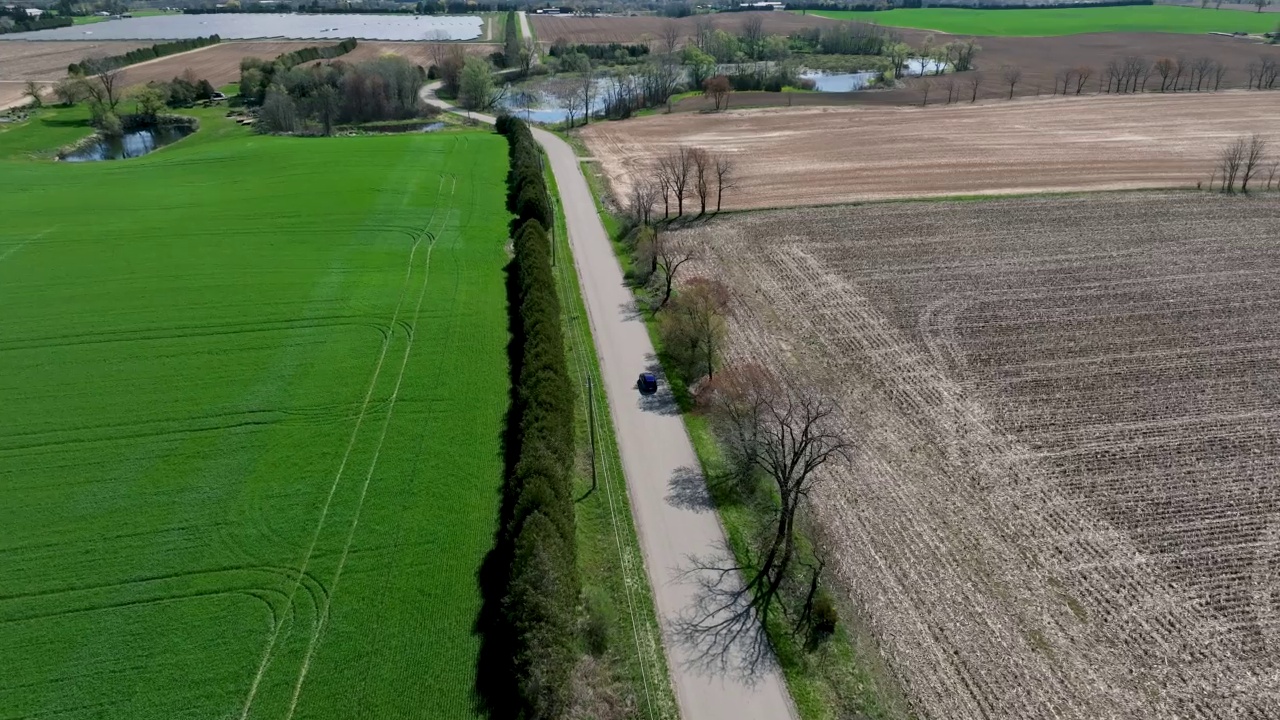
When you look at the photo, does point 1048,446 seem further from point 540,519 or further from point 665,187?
point 665,187

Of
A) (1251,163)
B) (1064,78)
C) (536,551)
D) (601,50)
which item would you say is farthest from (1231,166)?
(601,50)

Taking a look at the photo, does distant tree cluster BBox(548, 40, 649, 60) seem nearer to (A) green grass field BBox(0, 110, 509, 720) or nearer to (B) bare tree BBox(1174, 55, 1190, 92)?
(B) bare tree BBox(1174, 55, 1190, 92)

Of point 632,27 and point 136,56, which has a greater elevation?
point 632,27

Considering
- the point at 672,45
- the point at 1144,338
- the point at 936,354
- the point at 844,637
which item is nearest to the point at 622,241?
the point at 936,354

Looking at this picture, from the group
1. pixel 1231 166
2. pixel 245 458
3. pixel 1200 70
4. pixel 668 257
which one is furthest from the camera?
pixel 1200 70

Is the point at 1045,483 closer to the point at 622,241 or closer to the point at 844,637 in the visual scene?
the point at 844,637

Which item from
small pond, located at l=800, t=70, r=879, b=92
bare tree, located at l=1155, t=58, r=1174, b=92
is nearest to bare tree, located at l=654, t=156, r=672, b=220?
small pond, located at l=800, t=70, r=879, b=92

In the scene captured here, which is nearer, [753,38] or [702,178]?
[702,178]
